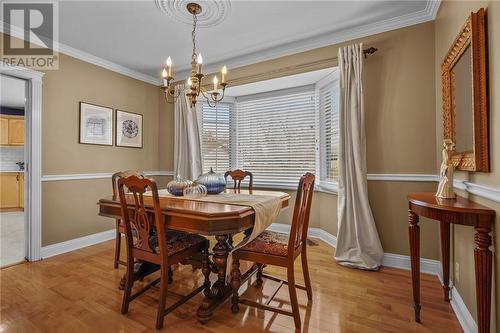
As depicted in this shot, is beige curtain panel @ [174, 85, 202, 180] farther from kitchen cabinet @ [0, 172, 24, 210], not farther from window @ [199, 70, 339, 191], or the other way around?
kitchen cabinet @ [0, 172, 24, 210]

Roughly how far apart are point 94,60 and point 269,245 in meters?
3.40

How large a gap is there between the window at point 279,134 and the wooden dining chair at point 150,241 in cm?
205

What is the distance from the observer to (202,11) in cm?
237

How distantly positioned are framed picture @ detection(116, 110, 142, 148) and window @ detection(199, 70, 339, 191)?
1.01 metres

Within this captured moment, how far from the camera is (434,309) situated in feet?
5.94

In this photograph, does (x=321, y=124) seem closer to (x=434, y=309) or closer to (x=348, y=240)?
(x=348, y=240)

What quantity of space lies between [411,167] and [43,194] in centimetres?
402

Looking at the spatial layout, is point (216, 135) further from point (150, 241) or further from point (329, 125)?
point (150, 241)

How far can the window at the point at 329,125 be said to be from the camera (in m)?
3.17

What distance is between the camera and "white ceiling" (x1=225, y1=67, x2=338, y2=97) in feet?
10.3

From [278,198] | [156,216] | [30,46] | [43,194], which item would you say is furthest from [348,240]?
[30,46]

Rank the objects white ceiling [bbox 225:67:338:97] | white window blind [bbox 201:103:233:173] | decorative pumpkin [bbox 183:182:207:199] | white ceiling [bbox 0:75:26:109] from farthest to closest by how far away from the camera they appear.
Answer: white ceiling [bbox 0:75:26:109] < white window blind [bbox 201:103:233:173] < white ceiling [bbox 225:67:338:97] < decorative pumpkin [bbox 183:182:207:199]

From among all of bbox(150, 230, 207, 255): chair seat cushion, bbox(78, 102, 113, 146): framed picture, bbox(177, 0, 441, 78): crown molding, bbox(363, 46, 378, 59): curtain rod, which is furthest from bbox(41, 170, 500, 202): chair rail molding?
bbox(150, 230, 207, 255): chair seat cushion

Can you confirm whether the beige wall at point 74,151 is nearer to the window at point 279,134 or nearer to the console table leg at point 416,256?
the window at point 279,134
